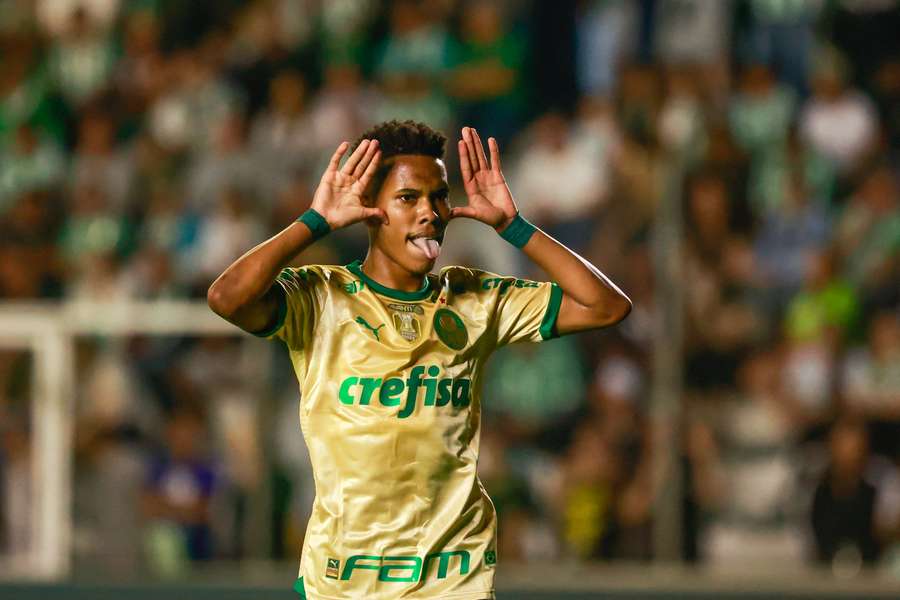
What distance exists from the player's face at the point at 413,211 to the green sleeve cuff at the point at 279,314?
321mm

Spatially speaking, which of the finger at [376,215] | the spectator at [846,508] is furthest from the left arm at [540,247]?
the spectator at [846,508]

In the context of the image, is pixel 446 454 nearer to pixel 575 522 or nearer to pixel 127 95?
pixel 575 522

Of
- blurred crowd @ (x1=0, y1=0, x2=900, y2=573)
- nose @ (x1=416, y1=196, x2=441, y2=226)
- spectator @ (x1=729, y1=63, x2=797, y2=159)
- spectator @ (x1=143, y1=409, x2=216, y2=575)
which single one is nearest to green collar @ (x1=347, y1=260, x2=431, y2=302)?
nose @ (x1=416, y1=196, x2=441, y2=226)

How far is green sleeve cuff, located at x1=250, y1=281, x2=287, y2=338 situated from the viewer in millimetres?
4051

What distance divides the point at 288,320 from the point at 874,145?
623 centimetres

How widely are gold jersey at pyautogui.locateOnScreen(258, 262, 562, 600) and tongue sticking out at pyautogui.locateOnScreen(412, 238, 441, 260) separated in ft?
0.54

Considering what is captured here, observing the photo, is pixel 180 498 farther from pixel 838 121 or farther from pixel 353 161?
pixel 353 161

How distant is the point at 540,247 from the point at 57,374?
5684mm

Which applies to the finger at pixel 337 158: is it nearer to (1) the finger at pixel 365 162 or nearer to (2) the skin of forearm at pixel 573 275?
(1) the finger at pixel 365 162

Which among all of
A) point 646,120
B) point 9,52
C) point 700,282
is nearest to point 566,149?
point 646,120

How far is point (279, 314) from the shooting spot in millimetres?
4051

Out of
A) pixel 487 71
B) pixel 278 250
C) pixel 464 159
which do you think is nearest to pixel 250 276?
pixel 278 250

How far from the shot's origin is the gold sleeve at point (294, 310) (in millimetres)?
4066

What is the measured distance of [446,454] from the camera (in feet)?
13.3
